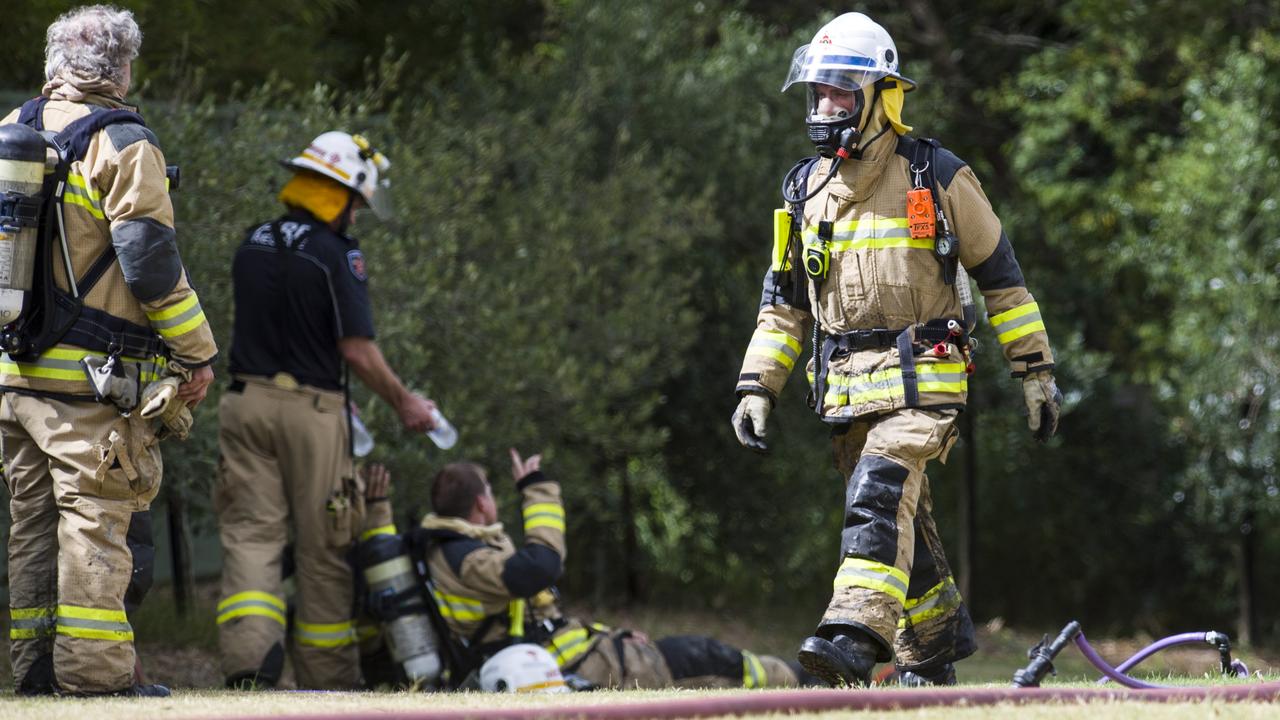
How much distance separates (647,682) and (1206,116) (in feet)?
23.0

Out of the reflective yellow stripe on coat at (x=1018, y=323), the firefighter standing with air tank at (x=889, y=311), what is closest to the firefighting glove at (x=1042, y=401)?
the firefighter standing with air tank at (x=889, y=311)

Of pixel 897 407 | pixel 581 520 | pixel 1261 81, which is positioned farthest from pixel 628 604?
pixel 897 407

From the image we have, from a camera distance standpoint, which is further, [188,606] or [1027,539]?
[1027,539]

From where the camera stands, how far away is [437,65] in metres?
11.9

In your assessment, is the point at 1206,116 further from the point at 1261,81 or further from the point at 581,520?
the point at 581,520

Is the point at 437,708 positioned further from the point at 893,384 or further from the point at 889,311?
the point at 889,311

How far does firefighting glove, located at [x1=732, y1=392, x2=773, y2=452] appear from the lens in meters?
5.74

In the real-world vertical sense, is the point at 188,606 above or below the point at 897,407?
below

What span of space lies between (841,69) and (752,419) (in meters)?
1.25

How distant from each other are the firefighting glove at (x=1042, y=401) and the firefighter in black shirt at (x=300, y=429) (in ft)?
9.17

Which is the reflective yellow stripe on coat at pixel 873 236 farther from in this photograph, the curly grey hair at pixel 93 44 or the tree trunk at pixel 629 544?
the tree trunk at pixel 629 544

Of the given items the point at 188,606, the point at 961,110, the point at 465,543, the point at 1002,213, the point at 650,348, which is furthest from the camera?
the point at 961,110

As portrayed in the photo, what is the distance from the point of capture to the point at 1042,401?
5.57m

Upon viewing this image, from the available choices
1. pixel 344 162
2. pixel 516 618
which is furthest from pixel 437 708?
pixel 344 162
